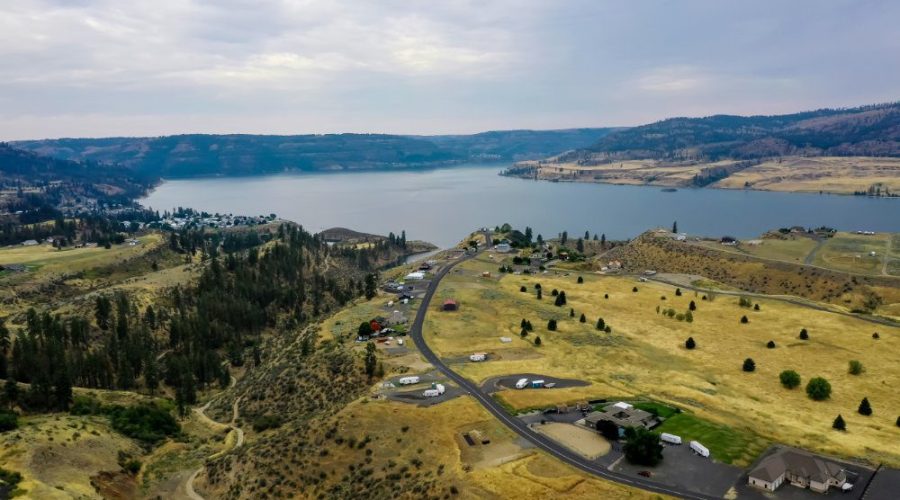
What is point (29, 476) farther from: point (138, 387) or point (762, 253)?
point (762, 253)

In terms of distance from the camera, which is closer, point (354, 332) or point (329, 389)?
point (329, 389)

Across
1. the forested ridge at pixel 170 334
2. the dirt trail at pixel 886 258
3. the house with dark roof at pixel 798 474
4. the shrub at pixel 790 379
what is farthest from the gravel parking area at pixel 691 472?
the dirt trail at pixel 886 258

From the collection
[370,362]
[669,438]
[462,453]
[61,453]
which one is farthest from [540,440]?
[61,453]

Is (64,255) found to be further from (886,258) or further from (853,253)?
(886,258)

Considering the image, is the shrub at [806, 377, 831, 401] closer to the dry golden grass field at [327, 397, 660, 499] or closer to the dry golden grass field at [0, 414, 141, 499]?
the dry golden grass field at [327, 397, 660, 499]

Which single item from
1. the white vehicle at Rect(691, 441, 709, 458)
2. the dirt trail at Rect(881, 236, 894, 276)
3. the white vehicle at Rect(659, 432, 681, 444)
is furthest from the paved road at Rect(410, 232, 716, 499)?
the dirt trail at Rect(881, 236, 894, 276)

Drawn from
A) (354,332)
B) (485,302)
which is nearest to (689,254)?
(485,302)
